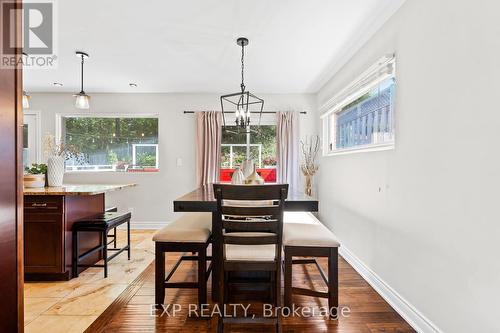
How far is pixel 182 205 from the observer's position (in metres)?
1.93

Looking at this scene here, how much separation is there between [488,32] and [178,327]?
8.08ft

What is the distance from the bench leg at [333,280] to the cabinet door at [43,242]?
8.02 feet

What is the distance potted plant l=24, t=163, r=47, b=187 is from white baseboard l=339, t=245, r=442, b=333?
3416mm

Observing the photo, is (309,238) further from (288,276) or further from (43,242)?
(43,242)

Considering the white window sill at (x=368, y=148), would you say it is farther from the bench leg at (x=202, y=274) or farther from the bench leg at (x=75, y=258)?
the bench leg at (x=75, y=258)

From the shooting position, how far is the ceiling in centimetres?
212

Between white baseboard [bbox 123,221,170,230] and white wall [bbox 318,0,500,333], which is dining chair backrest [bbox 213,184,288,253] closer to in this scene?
white wall [bbox 318,0,500,333]

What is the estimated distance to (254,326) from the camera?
1894 millimetres

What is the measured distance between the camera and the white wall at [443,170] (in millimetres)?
1300

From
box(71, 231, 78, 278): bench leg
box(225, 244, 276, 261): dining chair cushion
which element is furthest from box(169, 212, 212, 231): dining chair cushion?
box(71, 231, 78, 278): bench leg

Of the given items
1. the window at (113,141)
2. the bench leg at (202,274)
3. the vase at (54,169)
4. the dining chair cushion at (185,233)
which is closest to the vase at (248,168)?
the dining chair cushion at (185,233)

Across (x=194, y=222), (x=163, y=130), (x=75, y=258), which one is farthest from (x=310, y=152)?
(x=75, y=258)

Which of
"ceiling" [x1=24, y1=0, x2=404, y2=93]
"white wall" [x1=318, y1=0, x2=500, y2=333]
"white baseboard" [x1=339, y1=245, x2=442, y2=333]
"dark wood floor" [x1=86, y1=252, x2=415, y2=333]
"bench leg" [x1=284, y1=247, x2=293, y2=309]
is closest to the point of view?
"white wall" [x1=318, y1=0, x2=500, y2=333]

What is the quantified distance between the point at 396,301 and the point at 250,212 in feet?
4.63
